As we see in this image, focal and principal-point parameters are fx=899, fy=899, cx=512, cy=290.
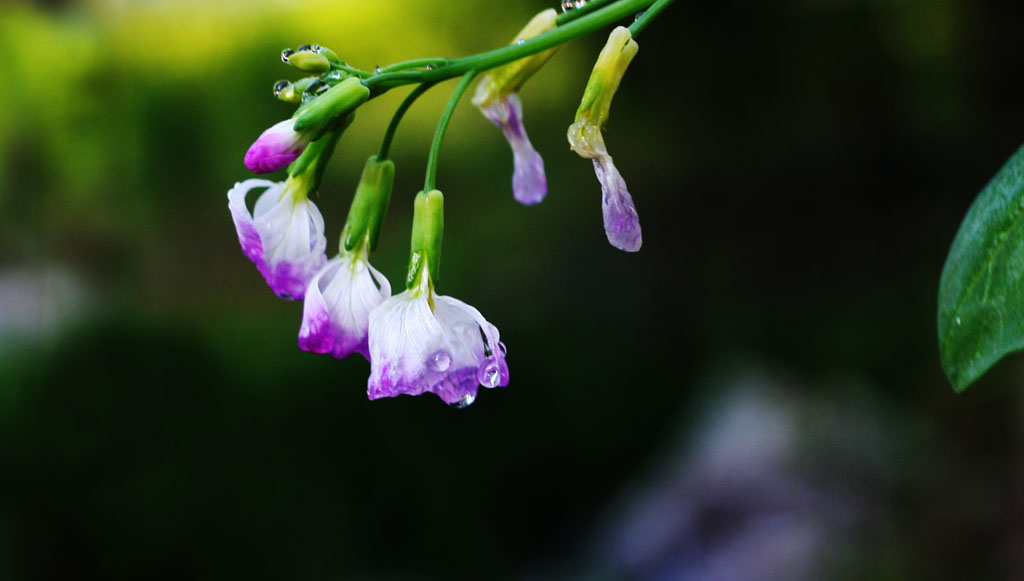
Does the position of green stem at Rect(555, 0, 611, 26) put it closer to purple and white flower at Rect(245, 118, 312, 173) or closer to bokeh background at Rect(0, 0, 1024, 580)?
purple and white flower at Rect(245, 118, 312, 173)

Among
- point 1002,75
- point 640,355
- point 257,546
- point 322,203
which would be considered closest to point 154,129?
point 322,203

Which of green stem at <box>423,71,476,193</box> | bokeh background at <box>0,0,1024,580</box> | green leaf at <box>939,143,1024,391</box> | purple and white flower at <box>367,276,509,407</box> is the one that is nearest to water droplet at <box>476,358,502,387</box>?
purple and white flower at <box>367,276,509,407</box>

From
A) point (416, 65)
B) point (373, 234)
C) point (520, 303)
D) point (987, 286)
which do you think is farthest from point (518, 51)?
point (520, 303)

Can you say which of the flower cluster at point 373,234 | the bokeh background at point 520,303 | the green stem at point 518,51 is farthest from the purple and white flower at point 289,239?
the bokeh background at point 520,303

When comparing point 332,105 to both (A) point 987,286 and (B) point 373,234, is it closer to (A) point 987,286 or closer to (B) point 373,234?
(B) point 373,234

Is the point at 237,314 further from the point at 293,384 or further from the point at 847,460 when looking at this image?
the point at 847,460

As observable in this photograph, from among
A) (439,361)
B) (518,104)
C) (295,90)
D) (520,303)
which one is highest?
(520,303)
